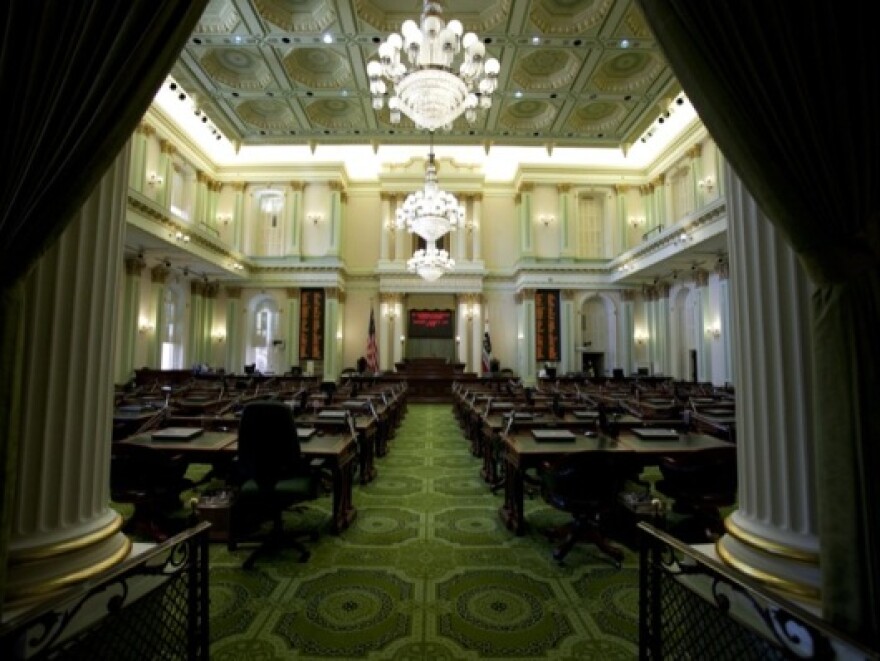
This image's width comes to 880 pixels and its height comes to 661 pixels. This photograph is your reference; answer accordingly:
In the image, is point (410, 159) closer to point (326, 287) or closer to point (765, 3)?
point (326, 287)

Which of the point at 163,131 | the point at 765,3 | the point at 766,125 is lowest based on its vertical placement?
the point at 766,125

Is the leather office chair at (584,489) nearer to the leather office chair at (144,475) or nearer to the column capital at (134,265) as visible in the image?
the leather office chair at (144,475)

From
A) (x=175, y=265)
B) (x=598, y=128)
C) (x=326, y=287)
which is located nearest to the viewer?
(x=598, y=128)

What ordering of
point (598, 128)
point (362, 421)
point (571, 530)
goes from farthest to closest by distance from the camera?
point (598, 128) < point (362, 421) < point (571, 530)

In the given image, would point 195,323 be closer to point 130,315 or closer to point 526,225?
point 130,315

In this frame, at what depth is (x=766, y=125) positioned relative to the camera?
149 centimetres

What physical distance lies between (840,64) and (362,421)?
14.4ft

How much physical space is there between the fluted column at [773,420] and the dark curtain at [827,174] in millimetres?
216

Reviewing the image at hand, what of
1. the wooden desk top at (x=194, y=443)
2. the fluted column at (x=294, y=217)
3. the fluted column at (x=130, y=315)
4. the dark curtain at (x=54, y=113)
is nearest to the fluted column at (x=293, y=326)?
the fluted column at (x=294, y=217)

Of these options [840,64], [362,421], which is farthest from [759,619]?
[362,421]

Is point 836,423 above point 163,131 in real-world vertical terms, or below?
below

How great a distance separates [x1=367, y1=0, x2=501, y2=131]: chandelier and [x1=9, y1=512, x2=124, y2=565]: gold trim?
6.14 metres

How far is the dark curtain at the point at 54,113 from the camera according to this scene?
1322mm

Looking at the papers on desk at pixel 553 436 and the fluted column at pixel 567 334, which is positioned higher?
the fluted column at pixel 567 334
